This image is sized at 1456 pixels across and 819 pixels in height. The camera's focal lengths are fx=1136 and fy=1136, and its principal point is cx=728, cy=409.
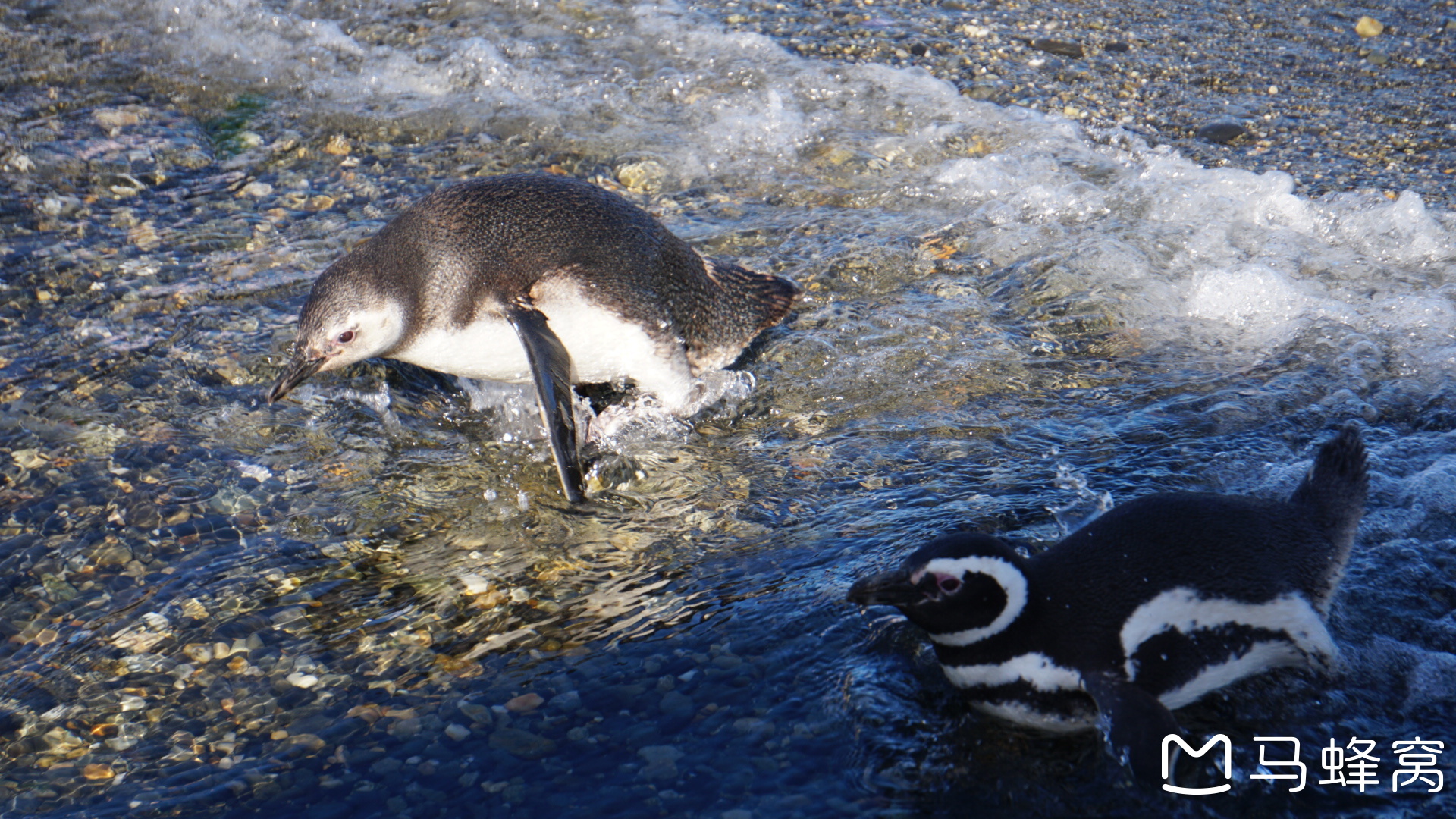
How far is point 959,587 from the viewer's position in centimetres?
254

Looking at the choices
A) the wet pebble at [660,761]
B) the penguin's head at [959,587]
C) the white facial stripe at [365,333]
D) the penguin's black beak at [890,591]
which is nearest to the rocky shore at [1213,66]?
the penguin's head at [959,587]

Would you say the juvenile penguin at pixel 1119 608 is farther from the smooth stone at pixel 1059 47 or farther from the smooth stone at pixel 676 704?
the smooth stone at pixel 1059 47

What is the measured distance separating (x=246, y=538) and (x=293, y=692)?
73 centimetres

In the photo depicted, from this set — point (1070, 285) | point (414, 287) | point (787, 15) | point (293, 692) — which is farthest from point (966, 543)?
point (787, 15)

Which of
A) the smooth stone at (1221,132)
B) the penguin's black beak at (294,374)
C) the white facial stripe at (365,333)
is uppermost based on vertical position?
the smooth stone at (1221,132)

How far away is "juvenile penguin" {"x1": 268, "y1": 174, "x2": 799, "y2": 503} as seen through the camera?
3.65 m

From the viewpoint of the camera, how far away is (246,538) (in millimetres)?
3318

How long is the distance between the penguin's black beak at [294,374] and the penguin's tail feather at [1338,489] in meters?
2.91

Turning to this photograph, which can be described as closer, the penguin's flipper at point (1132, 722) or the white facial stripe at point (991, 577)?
the penguin's flipper at point (1132, 722)

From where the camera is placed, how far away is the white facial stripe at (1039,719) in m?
2.56

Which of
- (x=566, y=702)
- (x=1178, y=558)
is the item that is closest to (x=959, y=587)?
(x=1178, y=558)

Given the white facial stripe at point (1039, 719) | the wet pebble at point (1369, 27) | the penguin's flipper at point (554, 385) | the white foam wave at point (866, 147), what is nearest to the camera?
the white facial stripe at point (1039, 719)

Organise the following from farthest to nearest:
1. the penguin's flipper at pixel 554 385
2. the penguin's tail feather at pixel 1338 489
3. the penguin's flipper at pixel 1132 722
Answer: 1. the penguin's flipper at pixel 554 385
2. the penguin's tail feather at pixel 1338 489
3. the penguin's flipper at pixel 1132 722

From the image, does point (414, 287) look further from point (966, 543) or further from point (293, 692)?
point (966, 543)
